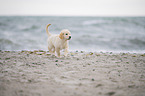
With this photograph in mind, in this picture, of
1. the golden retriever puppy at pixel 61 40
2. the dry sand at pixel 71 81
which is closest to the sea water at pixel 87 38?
the golden retriever puppy at pixel 61 40

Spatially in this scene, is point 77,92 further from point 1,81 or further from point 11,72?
point 11,72

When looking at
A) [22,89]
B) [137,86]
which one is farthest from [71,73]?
[137,86]

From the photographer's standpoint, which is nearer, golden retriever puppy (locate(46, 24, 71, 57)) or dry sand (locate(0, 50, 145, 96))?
dry sand (locate(0, 50, 145, 96))

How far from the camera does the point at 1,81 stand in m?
2.74

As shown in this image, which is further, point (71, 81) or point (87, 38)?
point (87, 38)

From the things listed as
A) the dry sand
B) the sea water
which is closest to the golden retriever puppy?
the dry sand

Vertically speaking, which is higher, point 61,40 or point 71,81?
point 61,40

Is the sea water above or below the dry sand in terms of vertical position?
above

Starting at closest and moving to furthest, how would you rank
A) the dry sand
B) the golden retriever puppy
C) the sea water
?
the dry sand
the golden retriever puppy
the sea water

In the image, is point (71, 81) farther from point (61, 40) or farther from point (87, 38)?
point (87, 38)

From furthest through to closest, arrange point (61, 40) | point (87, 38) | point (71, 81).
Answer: point (87, 38) < point (61, 40) < point (71, 81)

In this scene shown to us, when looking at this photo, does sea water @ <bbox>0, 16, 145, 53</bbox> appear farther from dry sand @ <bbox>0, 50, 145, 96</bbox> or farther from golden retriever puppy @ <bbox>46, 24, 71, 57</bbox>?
dry sand @ <bbox>0, 50, 145, 96</bbox>

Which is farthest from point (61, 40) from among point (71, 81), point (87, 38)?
point (87, 38)

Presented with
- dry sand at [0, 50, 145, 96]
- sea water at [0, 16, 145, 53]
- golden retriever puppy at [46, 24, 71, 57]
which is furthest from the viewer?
sea water at [0, 16, 145, 53]
